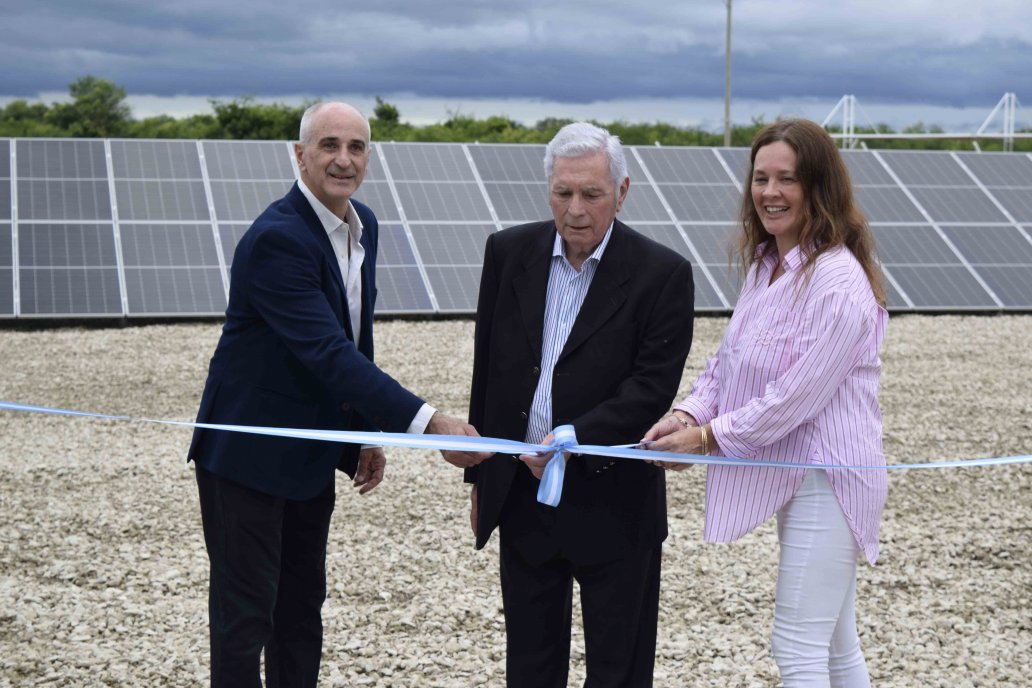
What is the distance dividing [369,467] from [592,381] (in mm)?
1032

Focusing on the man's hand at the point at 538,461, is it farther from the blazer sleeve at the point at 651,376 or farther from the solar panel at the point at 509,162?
the solar panel at the point at 509,162

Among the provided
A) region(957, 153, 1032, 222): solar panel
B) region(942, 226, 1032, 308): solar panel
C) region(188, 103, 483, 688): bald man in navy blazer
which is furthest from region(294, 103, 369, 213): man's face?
region(957, 153, 1032, 222): solar panel

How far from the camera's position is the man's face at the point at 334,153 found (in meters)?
3.38

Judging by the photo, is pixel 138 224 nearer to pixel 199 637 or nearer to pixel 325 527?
pixel 199 637

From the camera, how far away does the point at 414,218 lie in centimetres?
1482

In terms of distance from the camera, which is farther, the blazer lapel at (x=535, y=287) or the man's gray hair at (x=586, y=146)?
the blazer lapel at (x=535, y=287)

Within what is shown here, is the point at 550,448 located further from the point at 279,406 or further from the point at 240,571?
the point at 240,571

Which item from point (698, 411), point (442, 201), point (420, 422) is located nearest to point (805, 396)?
point (698, 411)

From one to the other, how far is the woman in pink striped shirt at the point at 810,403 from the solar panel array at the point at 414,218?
34.0ft

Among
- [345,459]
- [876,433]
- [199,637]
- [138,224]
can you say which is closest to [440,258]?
[138,224]

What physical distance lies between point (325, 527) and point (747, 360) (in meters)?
1.50

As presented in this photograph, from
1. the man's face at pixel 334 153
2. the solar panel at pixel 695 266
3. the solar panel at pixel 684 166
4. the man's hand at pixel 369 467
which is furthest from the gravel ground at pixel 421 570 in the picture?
the solar panel at pixel 684 166

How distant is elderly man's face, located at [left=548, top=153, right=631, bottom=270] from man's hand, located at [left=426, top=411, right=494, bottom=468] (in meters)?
0.62

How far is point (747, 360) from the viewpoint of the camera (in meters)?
3.12
